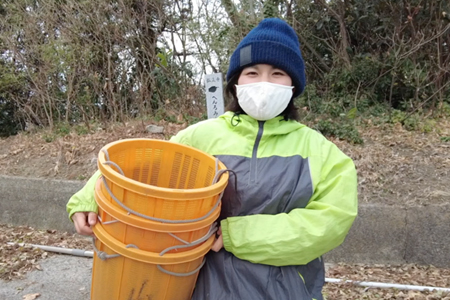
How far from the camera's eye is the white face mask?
153 centimetres

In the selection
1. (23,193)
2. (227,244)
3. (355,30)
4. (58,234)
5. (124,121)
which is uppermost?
(355,30)

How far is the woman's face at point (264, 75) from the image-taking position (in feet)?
5.16

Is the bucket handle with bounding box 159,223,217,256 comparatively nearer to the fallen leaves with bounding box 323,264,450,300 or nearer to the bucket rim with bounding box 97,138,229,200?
the bucket rim with bounding box 97,138,229,200

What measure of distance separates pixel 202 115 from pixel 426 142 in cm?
330

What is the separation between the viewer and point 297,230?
126cm

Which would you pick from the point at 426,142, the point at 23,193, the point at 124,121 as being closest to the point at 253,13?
the point at 124,121

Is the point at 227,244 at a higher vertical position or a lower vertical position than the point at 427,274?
higher

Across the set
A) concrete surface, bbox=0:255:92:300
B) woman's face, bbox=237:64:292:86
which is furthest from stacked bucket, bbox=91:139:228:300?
concrete surface, bbox=0:255:92:300

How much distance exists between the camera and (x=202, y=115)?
6234mm

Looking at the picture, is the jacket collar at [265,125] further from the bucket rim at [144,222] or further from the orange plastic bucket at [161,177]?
the bucket rim at [144,222]

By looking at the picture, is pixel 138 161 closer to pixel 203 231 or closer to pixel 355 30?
pixel 203 231

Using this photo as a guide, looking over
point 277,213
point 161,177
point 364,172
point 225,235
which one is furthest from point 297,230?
point 364,172

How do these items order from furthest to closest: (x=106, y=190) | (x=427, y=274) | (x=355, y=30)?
(x=355, y=30) < (x=427, y=274) < (x=106, y=190)

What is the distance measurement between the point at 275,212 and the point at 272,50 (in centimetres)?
64
